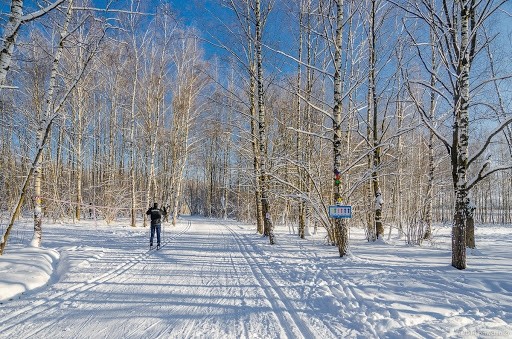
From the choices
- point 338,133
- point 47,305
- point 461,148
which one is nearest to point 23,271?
point 47,305

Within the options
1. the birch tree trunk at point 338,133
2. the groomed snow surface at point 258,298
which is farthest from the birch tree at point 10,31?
the birch tree trunk at point 338,133

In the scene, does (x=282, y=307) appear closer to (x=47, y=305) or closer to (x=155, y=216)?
(x=47, y=305)

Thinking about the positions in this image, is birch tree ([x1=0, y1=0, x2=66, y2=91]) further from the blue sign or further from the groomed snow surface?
the blue sign

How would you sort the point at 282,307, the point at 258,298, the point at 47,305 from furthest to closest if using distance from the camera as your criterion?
the point at 258,298 → the point at 47,305 → the point at 282,307

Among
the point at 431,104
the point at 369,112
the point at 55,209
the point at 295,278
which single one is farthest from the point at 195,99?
the point at 295,278

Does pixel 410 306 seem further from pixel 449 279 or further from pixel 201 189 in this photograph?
pixel 201 189

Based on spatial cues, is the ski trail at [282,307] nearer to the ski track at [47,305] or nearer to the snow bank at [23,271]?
the ski track at [47,305]

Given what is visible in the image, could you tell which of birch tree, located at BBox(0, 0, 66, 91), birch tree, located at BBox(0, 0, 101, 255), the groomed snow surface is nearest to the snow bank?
the groomed snow surface

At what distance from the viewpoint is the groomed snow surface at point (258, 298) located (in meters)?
3.69

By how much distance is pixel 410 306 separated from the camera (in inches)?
171

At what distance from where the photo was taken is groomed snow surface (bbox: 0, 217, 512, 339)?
12.1 feet

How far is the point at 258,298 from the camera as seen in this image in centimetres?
496

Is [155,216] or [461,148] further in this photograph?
[155,216]

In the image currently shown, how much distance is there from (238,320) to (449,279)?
4089 mm
